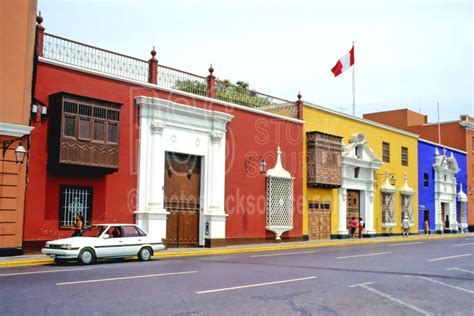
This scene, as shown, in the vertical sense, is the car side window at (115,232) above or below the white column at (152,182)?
below

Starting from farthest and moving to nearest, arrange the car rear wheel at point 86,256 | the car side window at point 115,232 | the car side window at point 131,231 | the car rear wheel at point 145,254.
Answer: the car rear wheel at point 145,254 → the car side window at point 131,231 → the car side window at point 115,232 → the car rear wheel at point 86,256

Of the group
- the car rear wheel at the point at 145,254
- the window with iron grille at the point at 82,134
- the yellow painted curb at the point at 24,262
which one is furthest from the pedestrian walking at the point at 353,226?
the yellow painted curb at the point at 24,262

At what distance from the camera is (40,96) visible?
19578 mm

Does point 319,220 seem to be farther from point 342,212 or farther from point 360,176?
point 360,176

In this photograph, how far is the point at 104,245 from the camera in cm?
1667

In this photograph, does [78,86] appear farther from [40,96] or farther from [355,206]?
[355,206]

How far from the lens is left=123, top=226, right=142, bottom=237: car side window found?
17605mm

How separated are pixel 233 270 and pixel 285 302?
17.3 feet

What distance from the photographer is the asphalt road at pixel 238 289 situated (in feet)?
28.5

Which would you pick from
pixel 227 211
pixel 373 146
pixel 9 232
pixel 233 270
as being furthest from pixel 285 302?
pixel 373 146

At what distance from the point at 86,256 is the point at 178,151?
9210mm

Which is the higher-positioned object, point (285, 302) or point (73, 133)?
point (73, 133)

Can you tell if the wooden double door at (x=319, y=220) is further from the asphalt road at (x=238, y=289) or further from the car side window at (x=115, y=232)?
the car side window at (x=115, y=232)

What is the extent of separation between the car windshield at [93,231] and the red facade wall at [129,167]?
9.92ft
